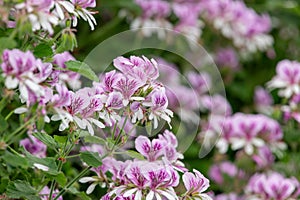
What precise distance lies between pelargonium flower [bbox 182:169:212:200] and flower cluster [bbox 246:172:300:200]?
1.85ft

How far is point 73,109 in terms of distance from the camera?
92cm

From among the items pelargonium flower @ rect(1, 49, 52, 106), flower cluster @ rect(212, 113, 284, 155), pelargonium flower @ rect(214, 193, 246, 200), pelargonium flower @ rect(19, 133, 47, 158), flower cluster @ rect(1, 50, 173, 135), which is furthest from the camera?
flower cluster @ rect(212, 113, 284, 155)

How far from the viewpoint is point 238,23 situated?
2285 millimetres

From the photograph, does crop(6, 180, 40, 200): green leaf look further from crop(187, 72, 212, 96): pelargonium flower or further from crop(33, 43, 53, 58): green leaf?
crop(187, 72, 212, 96): pelargonium flower

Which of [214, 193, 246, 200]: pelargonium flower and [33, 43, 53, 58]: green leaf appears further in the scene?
[214, 193, 246, 200]: pelargonium flower

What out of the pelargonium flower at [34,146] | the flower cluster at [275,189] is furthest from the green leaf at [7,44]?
the flower cluster at [275,189]

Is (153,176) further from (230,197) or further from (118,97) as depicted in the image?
(230,197)

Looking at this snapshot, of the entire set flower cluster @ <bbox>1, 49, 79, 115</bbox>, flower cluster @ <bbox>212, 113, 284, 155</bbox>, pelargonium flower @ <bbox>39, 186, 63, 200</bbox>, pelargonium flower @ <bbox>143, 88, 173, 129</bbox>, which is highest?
flower cluster @ <bbox>1, 49, 79, 115</bbox>

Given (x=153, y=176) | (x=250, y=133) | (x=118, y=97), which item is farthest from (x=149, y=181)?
(x=250, y=133)

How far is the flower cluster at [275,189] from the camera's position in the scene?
1480 mm

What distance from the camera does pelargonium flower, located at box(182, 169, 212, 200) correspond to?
37.3 inches

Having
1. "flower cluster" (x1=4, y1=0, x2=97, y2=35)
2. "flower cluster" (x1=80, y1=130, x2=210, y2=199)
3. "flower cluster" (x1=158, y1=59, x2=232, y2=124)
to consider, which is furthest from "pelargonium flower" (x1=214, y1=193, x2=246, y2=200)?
"flower cluster" (x1=4, y1=0, x2=97, y2=35)

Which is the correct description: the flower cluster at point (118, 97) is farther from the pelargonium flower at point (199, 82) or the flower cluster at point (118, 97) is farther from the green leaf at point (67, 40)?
the pelargonium flower at point (199, 82)

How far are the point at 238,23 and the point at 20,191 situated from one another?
1.47 meters
